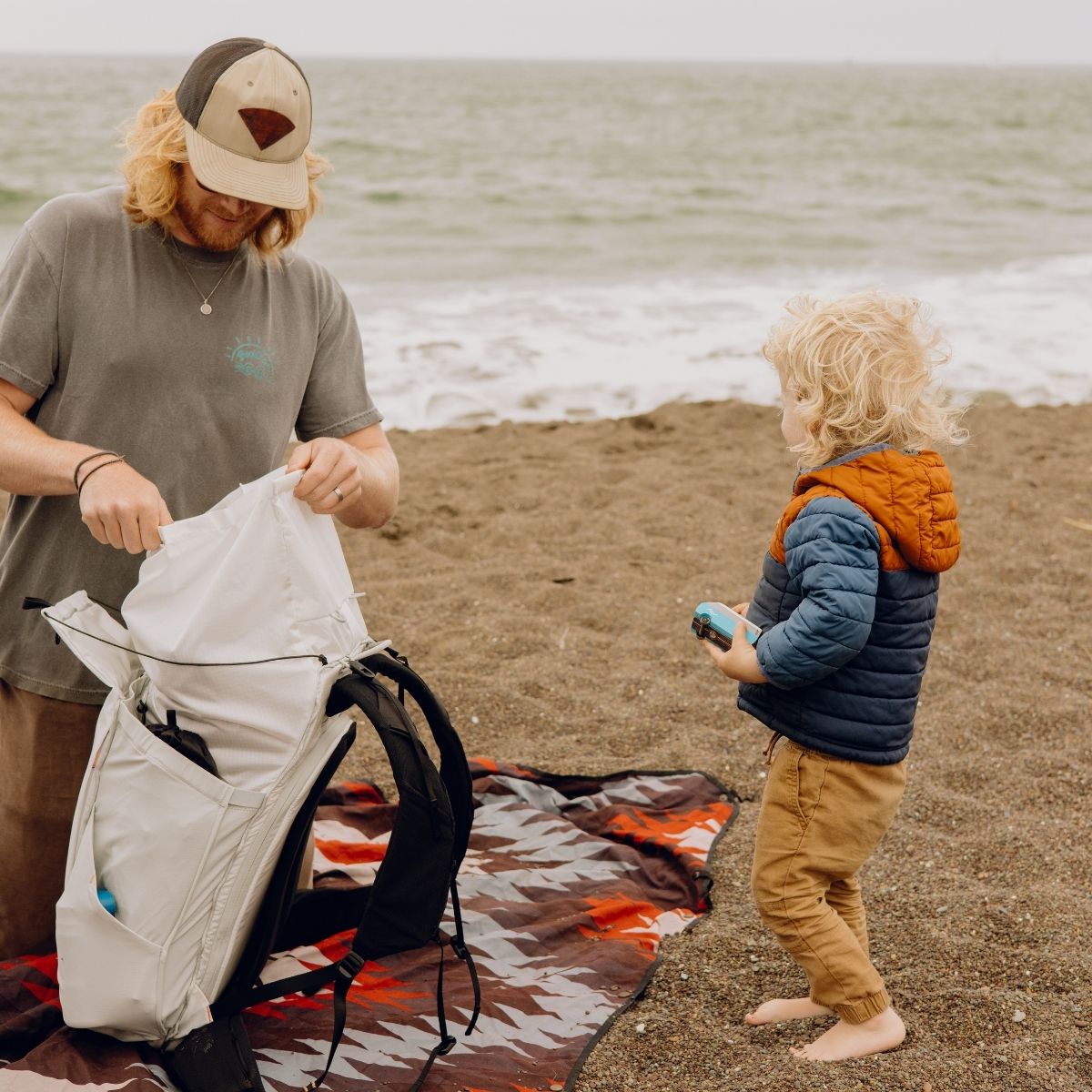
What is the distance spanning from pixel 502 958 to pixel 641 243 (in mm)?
12995

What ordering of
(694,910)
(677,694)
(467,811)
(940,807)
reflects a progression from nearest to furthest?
1. (467,811)
2. (694,910)
3. (940,807)
4. (677,694)

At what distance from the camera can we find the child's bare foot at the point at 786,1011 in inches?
98.3

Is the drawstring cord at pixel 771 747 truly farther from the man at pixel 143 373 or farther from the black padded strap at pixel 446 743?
the man at pixel 143 373

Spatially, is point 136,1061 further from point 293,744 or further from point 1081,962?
point 1081,962

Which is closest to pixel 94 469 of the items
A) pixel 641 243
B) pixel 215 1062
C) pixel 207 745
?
pixel 207 745

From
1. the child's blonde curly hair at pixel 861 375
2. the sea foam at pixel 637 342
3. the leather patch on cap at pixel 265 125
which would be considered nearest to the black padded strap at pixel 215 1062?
the child's blonde curly hair at pixel 861 375

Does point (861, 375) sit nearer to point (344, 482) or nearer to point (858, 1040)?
point (344, 482)

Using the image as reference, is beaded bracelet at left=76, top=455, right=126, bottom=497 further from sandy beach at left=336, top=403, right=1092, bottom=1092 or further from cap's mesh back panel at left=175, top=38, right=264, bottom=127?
sandy beach at left=336, top=403, right=1092, bottom=1092

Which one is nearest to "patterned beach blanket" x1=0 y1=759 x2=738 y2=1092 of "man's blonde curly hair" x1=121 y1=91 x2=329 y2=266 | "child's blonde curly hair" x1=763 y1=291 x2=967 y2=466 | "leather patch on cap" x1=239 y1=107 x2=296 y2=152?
"child's blonde curly hair" x1=763 y1=291 x2=967 y2=466

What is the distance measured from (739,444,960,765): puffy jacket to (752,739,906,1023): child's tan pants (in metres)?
0.06

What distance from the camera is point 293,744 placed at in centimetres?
209

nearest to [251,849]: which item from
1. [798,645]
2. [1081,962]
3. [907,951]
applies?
[798,645]

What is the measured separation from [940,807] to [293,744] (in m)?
1.98

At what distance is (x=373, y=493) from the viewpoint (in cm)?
251
